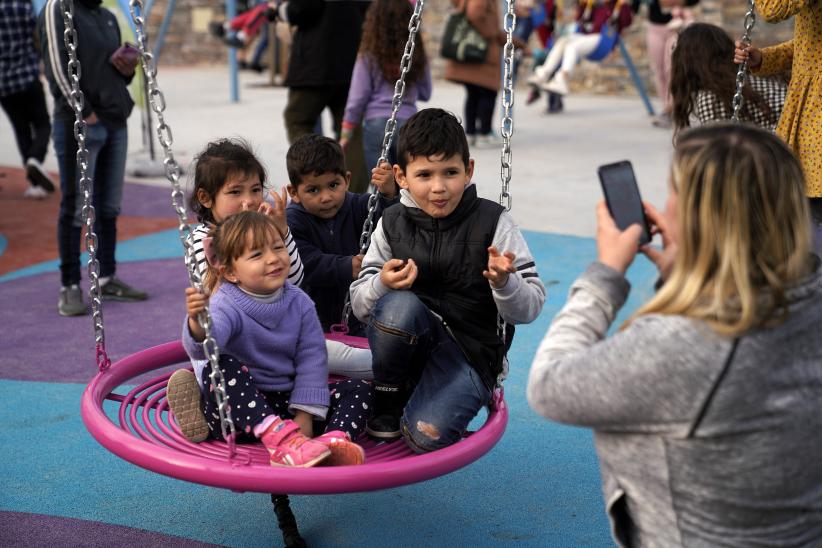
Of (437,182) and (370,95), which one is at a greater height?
(437,182)

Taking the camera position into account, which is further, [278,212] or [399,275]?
[278,212]

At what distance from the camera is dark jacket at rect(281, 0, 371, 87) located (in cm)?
625

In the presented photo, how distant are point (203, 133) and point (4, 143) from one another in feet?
6.62

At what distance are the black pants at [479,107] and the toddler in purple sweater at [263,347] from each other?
7091mm

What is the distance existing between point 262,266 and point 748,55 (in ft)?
6.11

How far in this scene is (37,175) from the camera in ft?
25.4

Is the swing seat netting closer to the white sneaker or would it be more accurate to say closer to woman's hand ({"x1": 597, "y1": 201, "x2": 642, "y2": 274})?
woman's hand ({"x1": 597, "y1": 201, "x2": 642, "y2": 274})

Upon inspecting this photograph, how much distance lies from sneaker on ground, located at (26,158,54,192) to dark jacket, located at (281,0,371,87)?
2.45 metres

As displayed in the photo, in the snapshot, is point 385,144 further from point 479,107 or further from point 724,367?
point 479,107

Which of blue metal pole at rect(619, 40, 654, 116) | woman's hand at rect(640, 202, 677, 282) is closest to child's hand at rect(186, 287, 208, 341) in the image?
woman's hand at rect(640, 202, 677, 282)

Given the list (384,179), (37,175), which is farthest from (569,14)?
(384,179)

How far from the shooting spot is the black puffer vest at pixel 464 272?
9.17 feet

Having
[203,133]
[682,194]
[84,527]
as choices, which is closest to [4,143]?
[203,133]

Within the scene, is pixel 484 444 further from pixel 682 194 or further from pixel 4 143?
pixel 4 143
